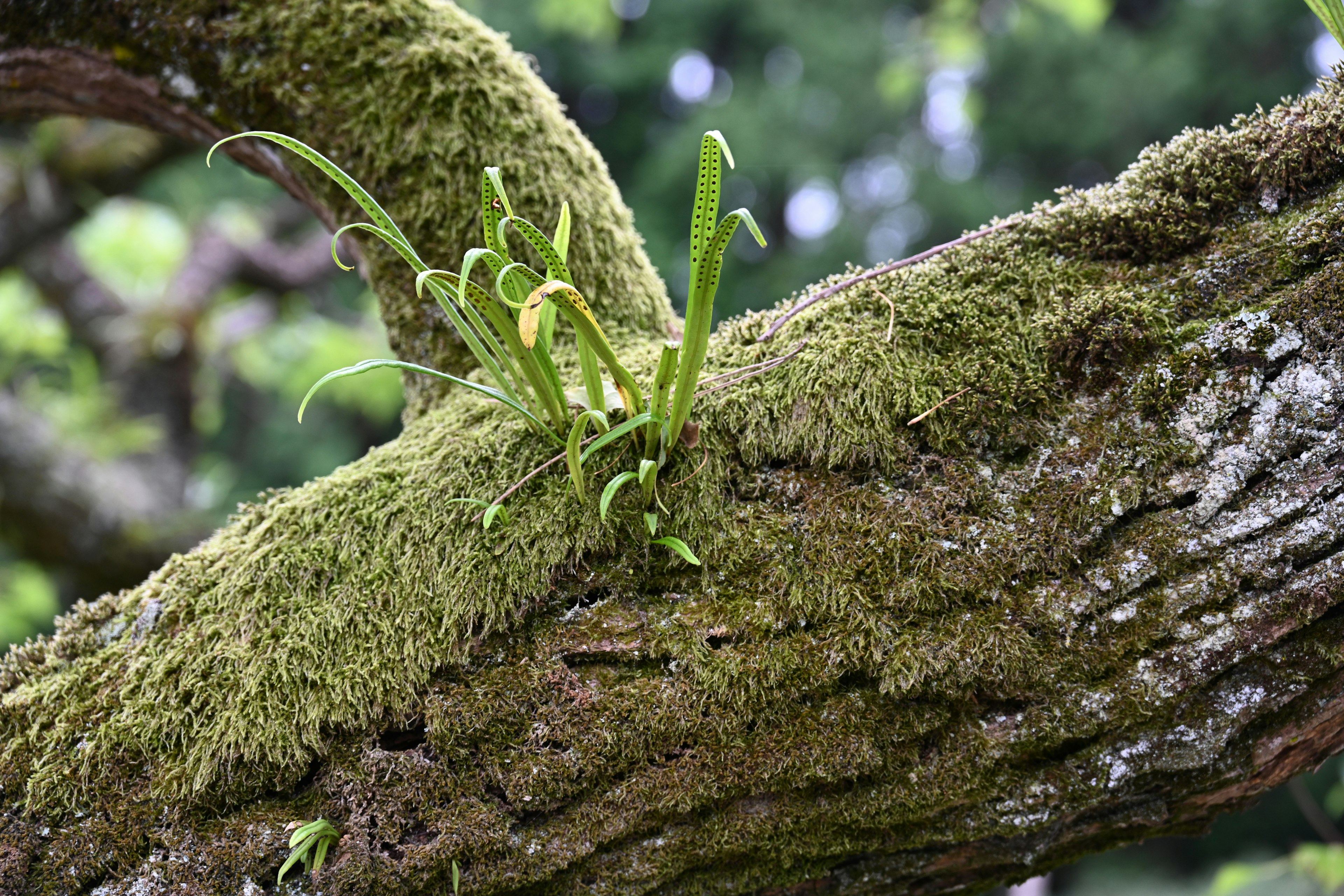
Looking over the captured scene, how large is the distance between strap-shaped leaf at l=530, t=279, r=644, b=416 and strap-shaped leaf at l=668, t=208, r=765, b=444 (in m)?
0.08

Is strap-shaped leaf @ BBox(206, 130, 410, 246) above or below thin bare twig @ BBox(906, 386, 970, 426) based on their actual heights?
above

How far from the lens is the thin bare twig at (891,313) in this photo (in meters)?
1.44

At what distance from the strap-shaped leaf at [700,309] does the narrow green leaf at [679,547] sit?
0.22m

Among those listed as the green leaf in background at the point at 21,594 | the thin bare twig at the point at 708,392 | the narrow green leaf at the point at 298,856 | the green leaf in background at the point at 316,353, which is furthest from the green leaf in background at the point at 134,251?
the narrow green leaf at the point at 298,856

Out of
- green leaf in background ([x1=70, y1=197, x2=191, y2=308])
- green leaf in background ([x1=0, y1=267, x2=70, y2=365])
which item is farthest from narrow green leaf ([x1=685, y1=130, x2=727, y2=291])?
green leaf in background ([x1=0, y1=267, x2=70, y2=365])

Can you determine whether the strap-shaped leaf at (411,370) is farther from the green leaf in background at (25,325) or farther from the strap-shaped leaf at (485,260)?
the green leaf in background at (25,325)

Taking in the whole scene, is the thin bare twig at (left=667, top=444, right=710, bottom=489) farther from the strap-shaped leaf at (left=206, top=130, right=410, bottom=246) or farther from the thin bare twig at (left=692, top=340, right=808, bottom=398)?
the strap-shaped leaf at (left=206, top=130, right=410, bottom=246)

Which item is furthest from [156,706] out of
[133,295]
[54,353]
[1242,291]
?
[54,353]

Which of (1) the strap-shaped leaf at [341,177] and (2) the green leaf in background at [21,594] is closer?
(1) the strap-shaped leaf at [341,177]

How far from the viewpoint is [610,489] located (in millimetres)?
1260

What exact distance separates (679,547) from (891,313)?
1.94 feet

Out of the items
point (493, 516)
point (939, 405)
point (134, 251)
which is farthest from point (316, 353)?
point (939, 405)

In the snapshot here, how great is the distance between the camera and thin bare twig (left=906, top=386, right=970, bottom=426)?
1.35 m

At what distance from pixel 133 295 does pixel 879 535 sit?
6885mm
